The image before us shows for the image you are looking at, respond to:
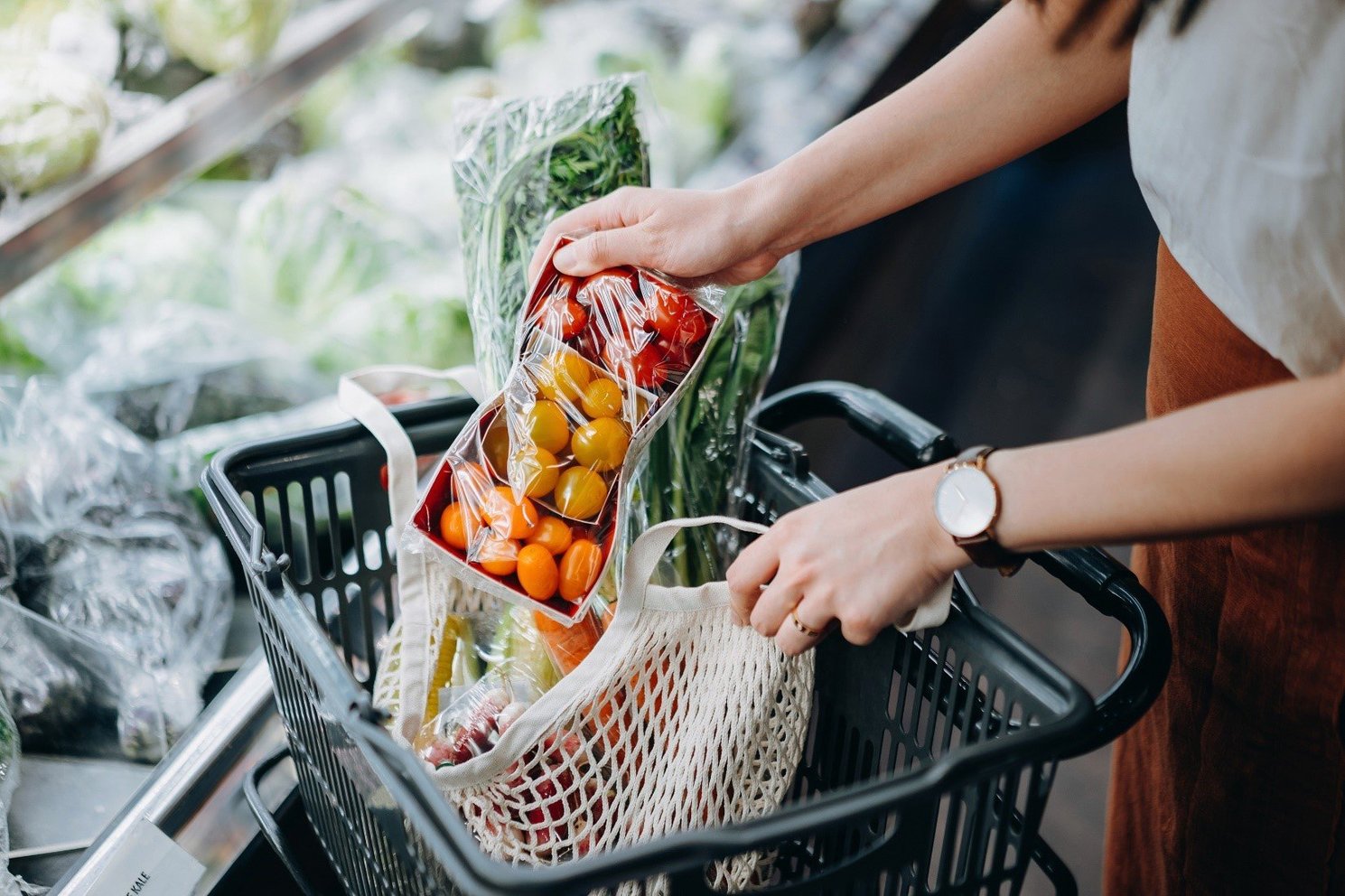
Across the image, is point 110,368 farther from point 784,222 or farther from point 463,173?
point 784,222

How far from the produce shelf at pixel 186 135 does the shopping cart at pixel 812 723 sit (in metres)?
0.59

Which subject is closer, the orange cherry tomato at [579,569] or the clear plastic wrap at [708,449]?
the orange cherry tomato at [579,569]

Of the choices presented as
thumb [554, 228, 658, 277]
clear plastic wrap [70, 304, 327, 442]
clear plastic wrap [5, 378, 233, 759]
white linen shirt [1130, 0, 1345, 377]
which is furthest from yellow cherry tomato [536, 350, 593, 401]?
clear plastic wrap [70, 304, 327, 442]

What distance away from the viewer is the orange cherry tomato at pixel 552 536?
0.90m

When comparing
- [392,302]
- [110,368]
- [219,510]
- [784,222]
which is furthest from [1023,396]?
[219,510]

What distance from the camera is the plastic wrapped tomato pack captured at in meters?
0.90

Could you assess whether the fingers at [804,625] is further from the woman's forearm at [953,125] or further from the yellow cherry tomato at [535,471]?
the woman's forearm at [953,125]

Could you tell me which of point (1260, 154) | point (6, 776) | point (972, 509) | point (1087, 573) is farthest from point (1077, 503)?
point (6, 776)

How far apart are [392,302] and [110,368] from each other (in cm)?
43

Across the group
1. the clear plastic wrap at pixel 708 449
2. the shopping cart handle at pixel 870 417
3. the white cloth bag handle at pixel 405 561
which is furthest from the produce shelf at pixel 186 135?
the shopping cart handle at pixel 870 417

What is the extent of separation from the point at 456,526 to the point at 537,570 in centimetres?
9

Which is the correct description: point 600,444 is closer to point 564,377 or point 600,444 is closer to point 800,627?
point 564,377

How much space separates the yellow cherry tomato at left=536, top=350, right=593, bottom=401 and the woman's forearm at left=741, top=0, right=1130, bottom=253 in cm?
27

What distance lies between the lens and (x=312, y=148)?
87.9 inches
